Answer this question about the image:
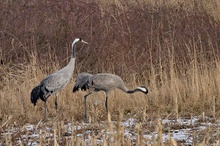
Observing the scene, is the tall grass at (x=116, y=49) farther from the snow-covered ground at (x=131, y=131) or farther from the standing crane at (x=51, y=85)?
the snow-covered ground at (x=131, y=131)

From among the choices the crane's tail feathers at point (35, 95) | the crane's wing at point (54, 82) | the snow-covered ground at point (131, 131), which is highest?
the crane's wing at point (54, 82)

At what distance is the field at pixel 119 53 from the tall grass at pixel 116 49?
0.06ft

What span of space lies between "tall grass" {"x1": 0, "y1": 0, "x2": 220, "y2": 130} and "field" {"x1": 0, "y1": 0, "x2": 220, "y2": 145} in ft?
0.06

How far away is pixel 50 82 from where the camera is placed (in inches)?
299

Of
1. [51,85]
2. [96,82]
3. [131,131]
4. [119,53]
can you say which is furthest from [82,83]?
[119,53]

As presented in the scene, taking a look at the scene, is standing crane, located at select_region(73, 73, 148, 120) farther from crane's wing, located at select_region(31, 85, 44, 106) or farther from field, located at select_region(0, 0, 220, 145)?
crane's wing, located at select_region(31, 85, 44, 106)

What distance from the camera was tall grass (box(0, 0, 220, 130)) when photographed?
8.28 m

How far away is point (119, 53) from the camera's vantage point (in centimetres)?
1110

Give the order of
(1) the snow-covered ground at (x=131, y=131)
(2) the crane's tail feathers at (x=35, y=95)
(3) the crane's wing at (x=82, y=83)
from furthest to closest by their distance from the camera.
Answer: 1. (3) the crane's wing at (x=82, y=83)
2. (2) the crane's tail feathers at (x=35, y=95)
3. (1) the snow-covered ground at (x=131, y=131)

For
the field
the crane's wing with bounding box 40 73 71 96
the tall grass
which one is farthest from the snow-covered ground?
the tall grass

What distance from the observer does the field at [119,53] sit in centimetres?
789

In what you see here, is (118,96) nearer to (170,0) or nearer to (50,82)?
(50,82)

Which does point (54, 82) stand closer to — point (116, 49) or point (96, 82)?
point (96, 82)

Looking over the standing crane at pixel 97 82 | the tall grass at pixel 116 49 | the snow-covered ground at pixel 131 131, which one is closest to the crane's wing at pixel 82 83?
the standing crane at pixel 97 82
